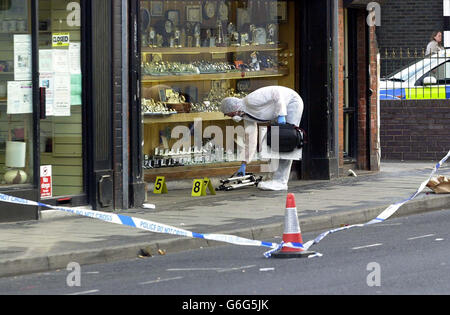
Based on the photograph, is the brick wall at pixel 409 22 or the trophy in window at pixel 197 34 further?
the brick wall at pixel 409 22

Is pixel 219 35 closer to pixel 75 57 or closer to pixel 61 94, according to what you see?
pixel 75 57

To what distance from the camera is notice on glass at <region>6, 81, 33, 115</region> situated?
13.2 meters

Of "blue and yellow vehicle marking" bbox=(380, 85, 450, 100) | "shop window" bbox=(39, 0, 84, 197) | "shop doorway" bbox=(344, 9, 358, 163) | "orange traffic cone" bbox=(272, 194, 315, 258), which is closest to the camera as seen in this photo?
"orange traffic cone" bbox=(272, 194, 315, 258)

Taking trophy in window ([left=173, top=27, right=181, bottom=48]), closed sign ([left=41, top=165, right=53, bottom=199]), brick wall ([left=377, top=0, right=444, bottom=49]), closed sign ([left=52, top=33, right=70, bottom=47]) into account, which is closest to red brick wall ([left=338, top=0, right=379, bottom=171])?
trophy in window ([left=173, top=27, right=181, bottom=48])

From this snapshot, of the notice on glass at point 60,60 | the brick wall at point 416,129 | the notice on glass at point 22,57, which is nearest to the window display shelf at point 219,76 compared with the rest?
the notice on glass at point 60,60

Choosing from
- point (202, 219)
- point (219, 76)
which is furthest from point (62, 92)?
point (219, 76)

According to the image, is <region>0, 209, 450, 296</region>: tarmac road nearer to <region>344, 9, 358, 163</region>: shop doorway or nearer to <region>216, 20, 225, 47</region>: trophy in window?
<region>216, 20, 225, 47</region>: trophy in window

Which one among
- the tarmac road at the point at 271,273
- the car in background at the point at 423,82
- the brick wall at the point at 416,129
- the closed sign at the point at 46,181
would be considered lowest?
the tarmac road at the point at 271,273

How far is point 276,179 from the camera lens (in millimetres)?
16312

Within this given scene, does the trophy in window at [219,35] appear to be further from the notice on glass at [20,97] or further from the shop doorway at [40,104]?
the notice on glass at [20,97]

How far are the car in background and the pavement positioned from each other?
11.6 feet

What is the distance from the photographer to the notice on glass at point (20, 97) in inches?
519

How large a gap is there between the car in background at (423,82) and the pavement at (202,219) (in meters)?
3.54

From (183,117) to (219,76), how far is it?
970 mm
